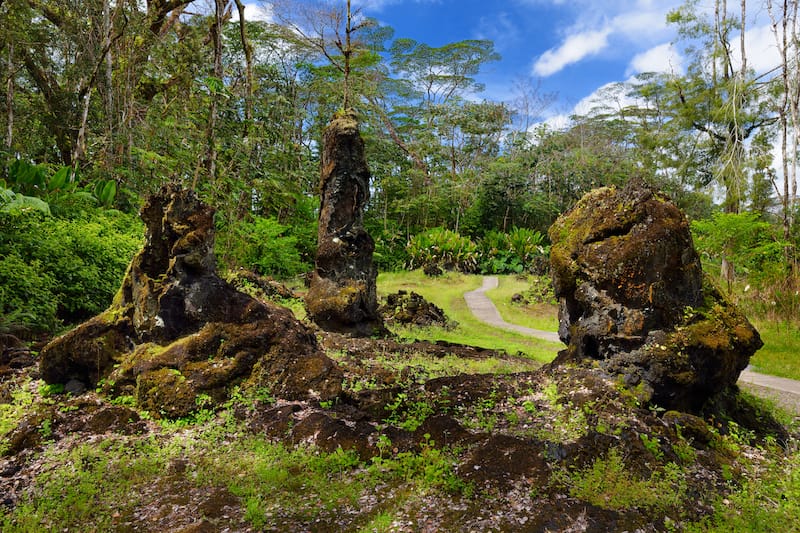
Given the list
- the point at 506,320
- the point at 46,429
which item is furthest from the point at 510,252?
the point at 46,429

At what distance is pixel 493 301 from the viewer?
14953mm

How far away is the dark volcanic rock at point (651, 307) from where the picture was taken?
3.58 meters

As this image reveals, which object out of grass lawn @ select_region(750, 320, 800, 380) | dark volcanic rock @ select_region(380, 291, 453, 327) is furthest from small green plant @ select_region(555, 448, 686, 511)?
dark volcanic rock @ select_region(380, 291, 453, 327)

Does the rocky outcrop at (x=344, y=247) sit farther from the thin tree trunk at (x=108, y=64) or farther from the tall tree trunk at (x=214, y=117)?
the thin tree trunk at (x=108, y=64)

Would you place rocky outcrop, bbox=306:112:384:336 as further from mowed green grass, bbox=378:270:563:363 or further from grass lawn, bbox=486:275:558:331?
grass lawn, bbox=486:275:558:331

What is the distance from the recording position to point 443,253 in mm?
21062

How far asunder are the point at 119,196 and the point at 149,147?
5.71 feet

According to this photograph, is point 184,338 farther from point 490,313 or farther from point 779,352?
point 490,313

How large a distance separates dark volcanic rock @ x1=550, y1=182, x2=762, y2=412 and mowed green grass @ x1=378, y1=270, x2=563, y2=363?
292cm

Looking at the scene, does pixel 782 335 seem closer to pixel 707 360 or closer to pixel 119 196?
pixel 707 360

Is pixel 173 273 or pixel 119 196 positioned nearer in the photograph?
pixel 173 273

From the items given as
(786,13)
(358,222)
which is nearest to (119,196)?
(358,222)

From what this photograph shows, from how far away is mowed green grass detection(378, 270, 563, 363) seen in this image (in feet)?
25.9

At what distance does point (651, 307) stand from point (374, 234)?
61.9ft
